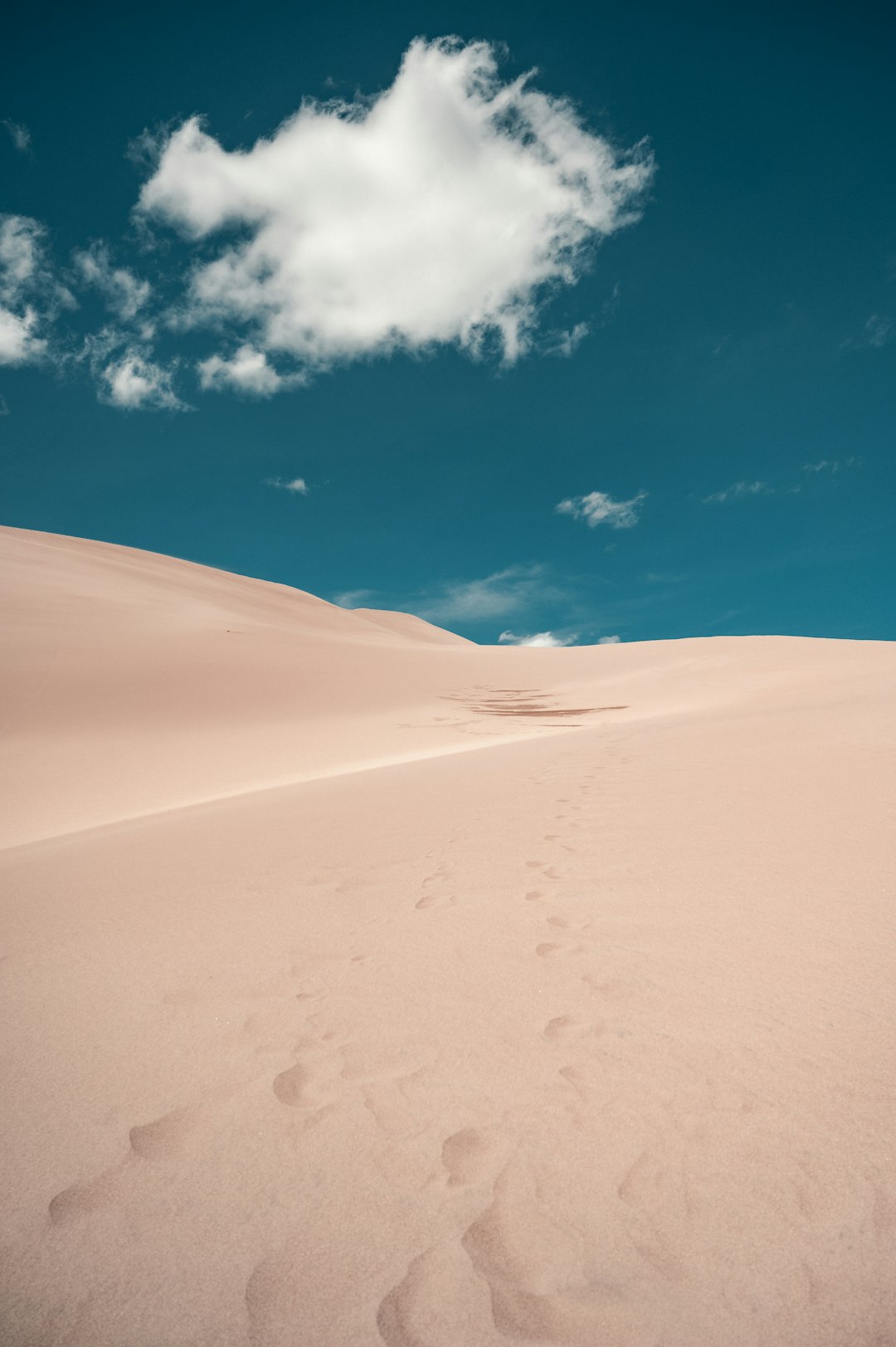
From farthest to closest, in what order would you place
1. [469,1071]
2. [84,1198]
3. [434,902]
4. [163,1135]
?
1. [434,902]
2. [469,1071]
3. [163,1135]
4. [84,1198]

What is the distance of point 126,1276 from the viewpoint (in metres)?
1.44

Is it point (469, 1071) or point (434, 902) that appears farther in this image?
point (434, 902)

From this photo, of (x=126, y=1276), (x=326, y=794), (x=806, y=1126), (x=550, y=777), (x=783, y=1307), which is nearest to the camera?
(x=783, y=1307)

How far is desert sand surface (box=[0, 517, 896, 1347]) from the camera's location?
1345 mm

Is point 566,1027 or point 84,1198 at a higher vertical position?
point 566,1027

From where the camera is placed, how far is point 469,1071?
1996 mm

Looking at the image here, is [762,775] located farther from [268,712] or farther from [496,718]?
[268,712]

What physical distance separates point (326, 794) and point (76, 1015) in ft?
13.3

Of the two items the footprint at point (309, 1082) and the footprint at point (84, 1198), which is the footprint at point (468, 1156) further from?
the footprint at point (84, 1198)

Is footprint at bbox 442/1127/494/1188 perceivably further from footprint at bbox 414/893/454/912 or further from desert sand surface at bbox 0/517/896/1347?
footprint at bbox 414/893/454/912

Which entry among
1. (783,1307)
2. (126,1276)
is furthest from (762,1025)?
(126,1276)

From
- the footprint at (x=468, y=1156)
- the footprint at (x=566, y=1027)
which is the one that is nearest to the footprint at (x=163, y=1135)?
the footprint at (x=468, y=1156)

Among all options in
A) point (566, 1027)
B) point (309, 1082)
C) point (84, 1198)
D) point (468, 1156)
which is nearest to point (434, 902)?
point (566, 1027)

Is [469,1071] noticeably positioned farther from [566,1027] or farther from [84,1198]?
[84,1198]
